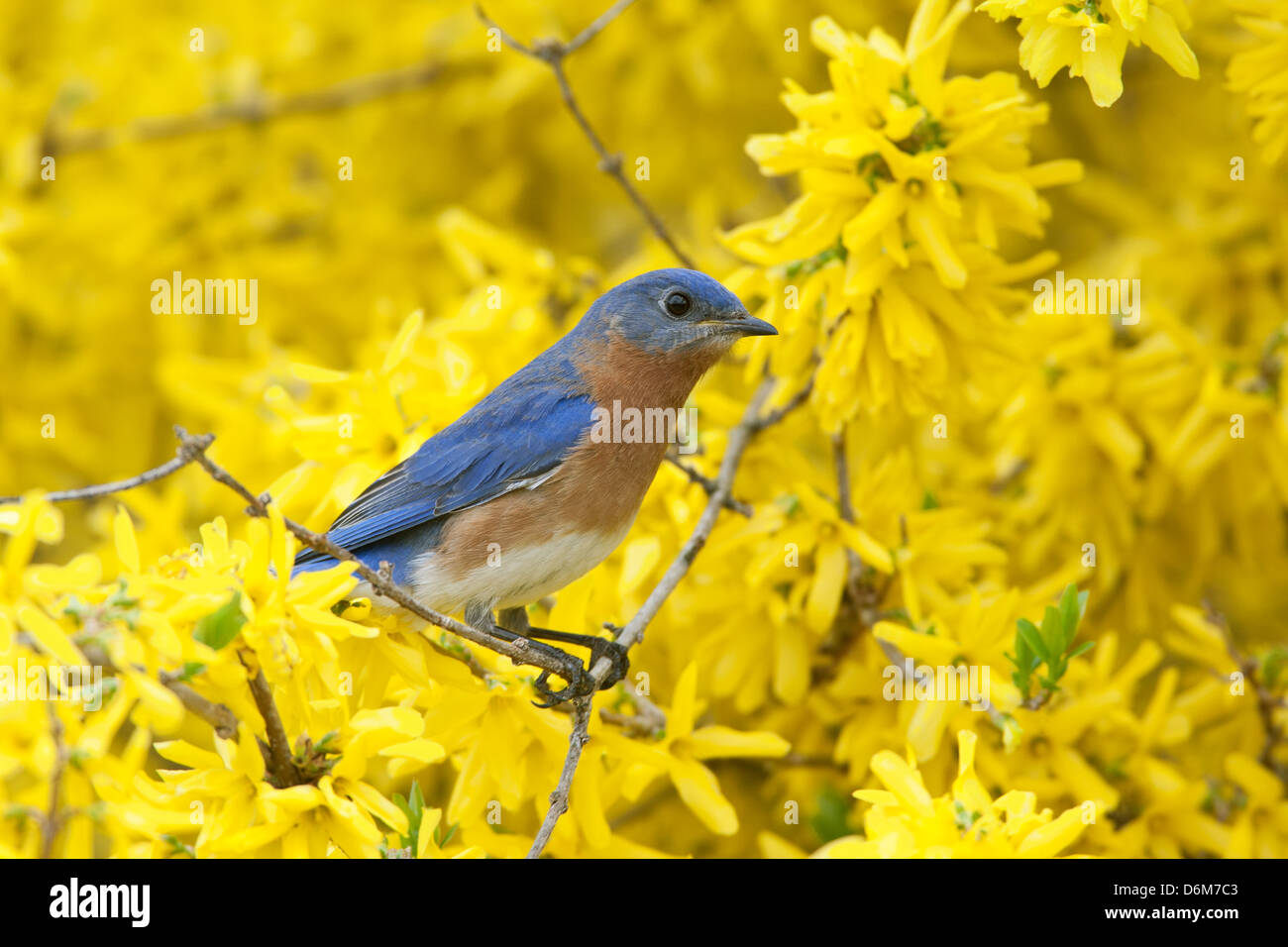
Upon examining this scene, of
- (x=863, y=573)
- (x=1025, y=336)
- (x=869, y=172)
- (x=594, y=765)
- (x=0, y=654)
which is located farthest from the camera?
(x=1025, y=336)

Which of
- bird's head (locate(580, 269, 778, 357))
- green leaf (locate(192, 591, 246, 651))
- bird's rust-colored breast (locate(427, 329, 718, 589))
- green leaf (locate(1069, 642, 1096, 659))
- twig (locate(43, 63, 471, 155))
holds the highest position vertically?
twig (locate(43, 63, 471, 155))

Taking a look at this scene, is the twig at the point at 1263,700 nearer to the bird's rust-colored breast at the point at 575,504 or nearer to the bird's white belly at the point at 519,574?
the bird's rust-colored breast at the point at 575,504

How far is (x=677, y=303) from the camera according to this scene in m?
A: 3.92

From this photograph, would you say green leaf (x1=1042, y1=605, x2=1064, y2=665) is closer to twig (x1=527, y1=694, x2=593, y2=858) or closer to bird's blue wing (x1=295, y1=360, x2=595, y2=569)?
twig (x1=527, y1=694, x2=593, y2=858)

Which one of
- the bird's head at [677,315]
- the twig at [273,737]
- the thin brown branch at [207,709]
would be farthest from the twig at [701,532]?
the thin brown branch at [207,709]

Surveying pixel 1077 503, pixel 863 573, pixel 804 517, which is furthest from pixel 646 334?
pixel 1077 503

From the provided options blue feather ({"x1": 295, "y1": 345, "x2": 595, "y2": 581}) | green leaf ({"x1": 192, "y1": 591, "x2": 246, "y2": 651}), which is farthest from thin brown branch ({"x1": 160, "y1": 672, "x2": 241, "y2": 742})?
blue feather ({"x1": 295, "y1": 345, "x2": 595, "y2": 581})

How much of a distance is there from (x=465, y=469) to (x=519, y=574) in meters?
0.41

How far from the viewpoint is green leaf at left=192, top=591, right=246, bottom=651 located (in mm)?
2797

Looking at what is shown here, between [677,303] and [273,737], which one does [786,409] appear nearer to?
[677,303]

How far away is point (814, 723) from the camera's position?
14.0 feet

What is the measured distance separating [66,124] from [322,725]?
3.92 metres

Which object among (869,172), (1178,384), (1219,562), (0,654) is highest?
(869,172)

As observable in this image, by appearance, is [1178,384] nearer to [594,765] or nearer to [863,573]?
[863,573]
